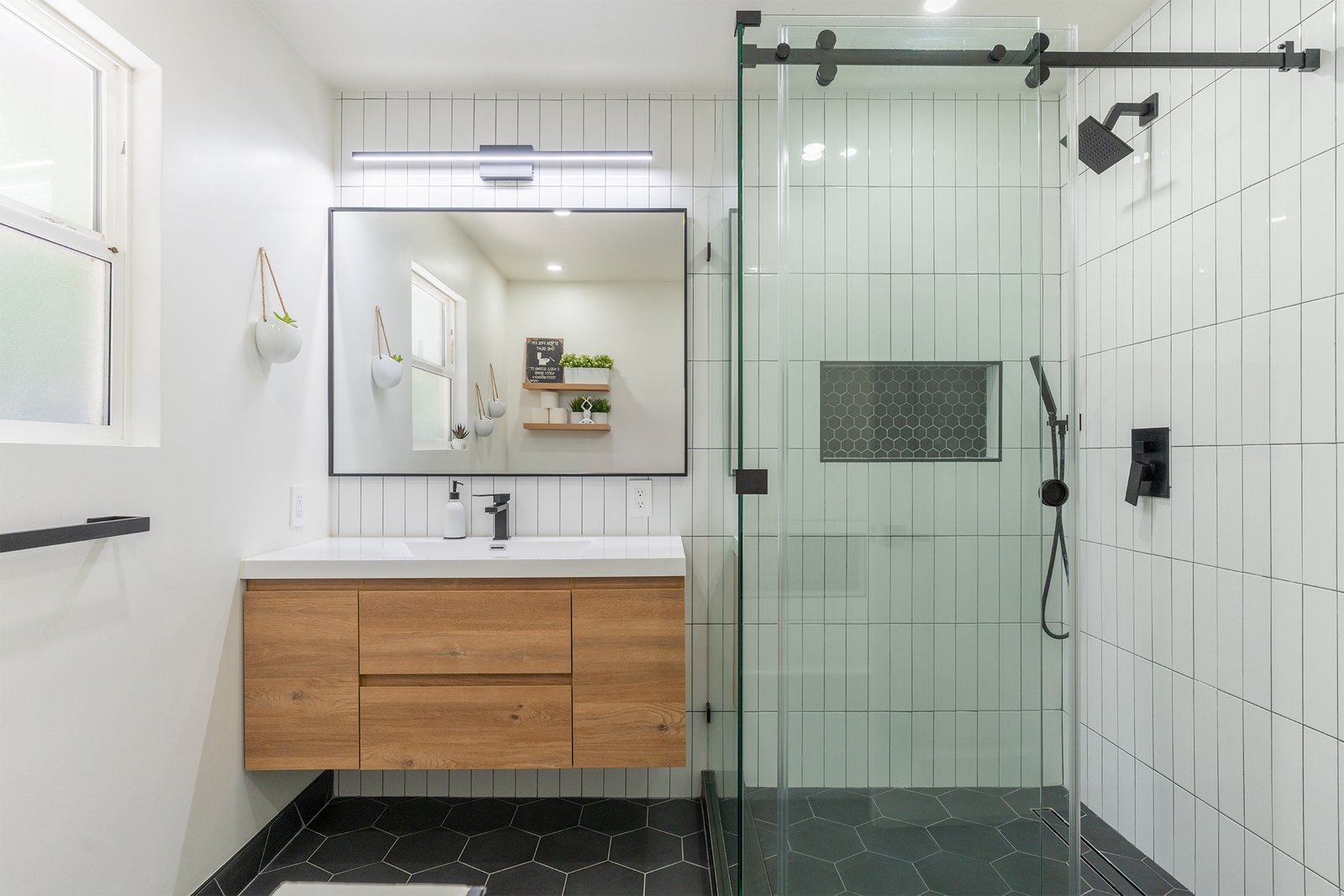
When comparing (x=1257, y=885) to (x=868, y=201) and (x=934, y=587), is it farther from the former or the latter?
(x=868, y=201)

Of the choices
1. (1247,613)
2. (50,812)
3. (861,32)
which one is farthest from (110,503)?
(1247,613)

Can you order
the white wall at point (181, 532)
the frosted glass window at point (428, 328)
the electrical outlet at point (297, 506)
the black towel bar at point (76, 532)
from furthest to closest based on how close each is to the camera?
→ the frosted glass window at point (428, 328) < the electrical outlet at point (297, 506) < the white wall at point (181, 532) < the black towel bar at point (76, 532)

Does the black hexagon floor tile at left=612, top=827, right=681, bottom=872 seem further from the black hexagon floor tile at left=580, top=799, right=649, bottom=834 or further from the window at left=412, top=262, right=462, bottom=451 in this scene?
the window at left=412, top=262, right=462, bottom=451

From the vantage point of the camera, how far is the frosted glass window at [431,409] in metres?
2.40

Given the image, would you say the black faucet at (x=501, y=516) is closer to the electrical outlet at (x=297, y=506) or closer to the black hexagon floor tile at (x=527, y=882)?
the electrical outlet at (x=297, y=506)

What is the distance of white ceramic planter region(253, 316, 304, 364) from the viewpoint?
196 centimetres

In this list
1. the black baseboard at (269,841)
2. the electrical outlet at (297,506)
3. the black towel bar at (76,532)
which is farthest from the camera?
the electrical outlet at (297,506)

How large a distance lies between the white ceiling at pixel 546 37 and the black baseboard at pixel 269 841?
7.64ft

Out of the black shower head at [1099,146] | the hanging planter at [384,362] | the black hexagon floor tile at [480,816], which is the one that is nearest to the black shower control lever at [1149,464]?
the black shower head at [1099,146]

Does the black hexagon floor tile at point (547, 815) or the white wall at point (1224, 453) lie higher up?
the white wall at point (1224, 453)

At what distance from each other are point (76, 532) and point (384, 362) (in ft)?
3.76

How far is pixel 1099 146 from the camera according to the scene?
1617mm

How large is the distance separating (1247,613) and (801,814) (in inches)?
47.0

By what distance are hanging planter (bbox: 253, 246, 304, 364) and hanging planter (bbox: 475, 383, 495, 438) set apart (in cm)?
57
